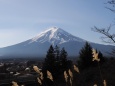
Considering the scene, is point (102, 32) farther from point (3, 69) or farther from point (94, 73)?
point (3, 69)

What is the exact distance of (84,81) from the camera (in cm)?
3231

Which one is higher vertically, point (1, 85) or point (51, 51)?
point (51, 51)

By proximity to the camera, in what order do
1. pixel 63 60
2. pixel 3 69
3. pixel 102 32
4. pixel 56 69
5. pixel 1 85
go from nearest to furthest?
pixel 102 32, pixel 1 85, pixel 56 69, pixel 63 60, pixel 3 69

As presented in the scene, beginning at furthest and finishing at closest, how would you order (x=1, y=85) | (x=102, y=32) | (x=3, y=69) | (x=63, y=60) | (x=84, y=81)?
(x=3, y=69) → (x=63, y=60) → (x=1, y=85) → (x=84, y=81) → (x=102, y=32)

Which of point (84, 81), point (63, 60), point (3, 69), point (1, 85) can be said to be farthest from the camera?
point (3, 69)

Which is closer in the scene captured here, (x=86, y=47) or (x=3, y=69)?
(x=86, y=47)

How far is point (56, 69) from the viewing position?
4428cm

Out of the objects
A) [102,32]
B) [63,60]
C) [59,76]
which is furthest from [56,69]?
[102,32]

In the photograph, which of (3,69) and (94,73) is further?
(3,69)

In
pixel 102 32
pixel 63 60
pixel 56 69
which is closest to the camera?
pixel 102 32

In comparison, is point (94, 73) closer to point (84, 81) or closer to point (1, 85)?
point (84, 81)

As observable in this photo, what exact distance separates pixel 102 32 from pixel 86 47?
3871cm

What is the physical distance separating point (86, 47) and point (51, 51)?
19.6 feet

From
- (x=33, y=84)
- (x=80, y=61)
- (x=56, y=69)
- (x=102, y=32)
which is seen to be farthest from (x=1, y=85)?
(x=102, y=32)
